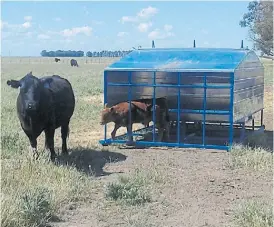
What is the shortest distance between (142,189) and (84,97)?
18237 millimetres

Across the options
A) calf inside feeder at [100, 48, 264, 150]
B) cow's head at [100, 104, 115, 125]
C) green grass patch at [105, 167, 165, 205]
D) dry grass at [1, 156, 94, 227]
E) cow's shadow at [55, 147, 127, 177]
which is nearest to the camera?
dry grass at [1, 156, 94, 227]

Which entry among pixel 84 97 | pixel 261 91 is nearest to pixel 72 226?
pixel 261 91

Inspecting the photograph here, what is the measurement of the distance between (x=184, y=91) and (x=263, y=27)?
3684cm

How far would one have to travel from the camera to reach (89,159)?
1075 cm

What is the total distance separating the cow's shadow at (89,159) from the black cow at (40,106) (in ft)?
1.03

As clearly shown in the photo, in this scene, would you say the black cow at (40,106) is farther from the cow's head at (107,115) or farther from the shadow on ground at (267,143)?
the shadow on ground at (267,143)

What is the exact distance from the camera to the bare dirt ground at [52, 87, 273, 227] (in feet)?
22.1

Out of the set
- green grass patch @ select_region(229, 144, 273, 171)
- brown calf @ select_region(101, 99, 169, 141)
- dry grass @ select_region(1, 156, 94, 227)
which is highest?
brown calf @ select_region(101, 99, 169, 141)

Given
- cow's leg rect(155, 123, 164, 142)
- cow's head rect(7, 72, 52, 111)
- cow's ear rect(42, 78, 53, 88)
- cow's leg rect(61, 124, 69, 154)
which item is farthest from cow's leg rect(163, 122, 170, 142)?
cow's head rect(7, 72, 52, 111)

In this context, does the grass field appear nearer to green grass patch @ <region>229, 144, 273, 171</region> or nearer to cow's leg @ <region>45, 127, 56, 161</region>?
green grass patch @ <region>229, 144, 273, 171</region>

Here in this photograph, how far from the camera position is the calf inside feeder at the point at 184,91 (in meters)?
12.4

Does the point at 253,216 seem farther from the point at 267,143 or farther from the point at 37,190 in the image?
the point at 267,143

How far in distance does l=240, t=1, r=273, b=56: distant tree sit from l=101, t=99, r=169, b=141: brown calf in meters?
35.4

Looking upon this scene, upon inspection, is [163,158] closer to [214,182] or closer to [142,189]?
[214,182]
